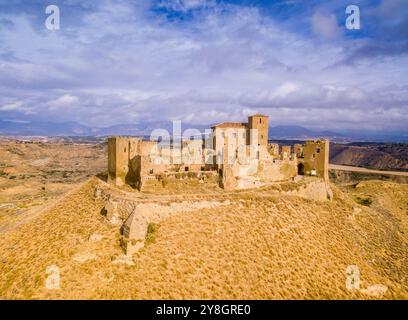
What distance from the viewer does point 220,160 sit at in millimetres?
37812

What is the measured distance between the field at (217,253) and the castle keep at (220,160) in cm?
257

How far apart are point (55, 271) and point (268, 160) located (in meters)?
29.4

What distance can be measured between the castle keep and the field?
2.57 meters

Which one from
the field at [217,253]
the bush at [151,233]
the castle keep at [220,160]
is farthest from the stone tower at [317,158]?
the bush at [151,233]

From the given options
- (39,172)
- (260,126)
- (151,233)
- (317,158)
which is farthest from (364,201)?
(39,172)

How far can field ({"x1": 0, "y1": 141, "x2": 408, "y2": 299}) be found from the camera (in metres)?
21.4

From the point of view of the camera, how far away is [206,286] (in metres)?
22.1

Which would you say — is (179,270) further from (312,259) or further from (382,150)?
(382,150)

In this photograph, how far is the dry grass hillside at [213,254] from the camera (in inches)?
840

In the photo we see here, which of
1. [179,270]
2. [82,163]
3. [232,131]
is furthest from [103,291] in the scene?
[82,163]

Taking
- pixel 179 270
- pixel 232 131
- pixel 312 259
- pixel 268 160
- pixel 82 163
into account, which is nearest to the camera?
pixel 179 270

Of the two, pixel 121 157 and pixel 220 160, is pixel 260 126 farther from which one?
pixel 121 157

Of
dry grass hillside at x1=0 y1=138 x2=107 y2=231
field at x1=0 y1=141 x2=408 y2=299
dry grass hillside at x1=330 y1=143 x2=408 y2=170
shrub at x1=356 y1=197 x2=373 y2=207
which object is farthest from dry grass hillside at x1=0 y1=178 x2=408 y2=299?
dry grass hillside at x1=330 y1=143 x2=408 y2=170
